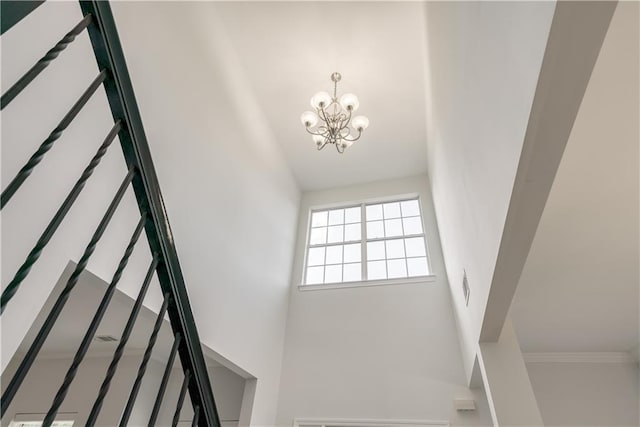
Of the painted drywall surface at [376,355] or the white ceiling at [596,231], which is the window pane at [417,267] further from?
the white ceiling at [596,231]

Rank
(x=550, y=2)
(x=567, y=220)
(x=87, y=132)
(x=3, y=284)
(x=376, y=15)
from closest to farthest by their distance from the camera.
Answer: (x=550, y=2) < (x=3, y=284) < (x=87, y=132) < (x=567, y=220) < (x=376, y=15)

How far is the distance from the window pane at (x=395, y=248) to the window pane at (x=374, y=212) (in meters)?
0.52

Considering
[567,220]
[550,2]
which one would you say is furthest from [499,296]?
[550,2]

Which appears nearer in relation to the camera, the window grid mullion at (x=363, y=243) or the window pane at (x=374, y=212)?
the window grid mullion at (x=363, y=243)

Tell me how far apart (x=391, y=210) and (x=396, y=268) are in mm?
1087

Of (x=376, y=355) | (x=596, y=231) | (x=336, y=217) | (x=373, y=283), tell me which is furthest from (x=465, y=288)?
(x=336, y=217)

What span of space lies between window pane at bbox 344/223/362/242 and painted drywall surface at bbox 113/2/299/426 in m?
1.16

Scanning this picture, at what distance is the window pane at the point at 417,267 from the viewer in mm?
5129

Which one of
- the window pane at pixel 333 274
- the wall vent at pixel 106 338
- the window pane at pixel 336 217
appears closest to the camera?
the wall vent at pixel 106 338

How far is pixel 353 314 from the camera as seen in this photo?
4.89 metres

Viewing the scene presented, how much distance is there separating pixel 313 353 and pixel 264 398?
2.81 ft

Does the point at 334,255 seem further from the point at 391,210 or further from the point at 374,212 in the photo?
the point at 391,210

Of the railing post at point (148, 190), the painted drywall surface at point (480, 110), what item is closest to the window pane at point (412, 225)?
the painted drywall surface at point (480, 110)

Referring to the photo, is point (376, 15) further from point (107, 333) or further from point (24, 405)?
point (24, 405)
